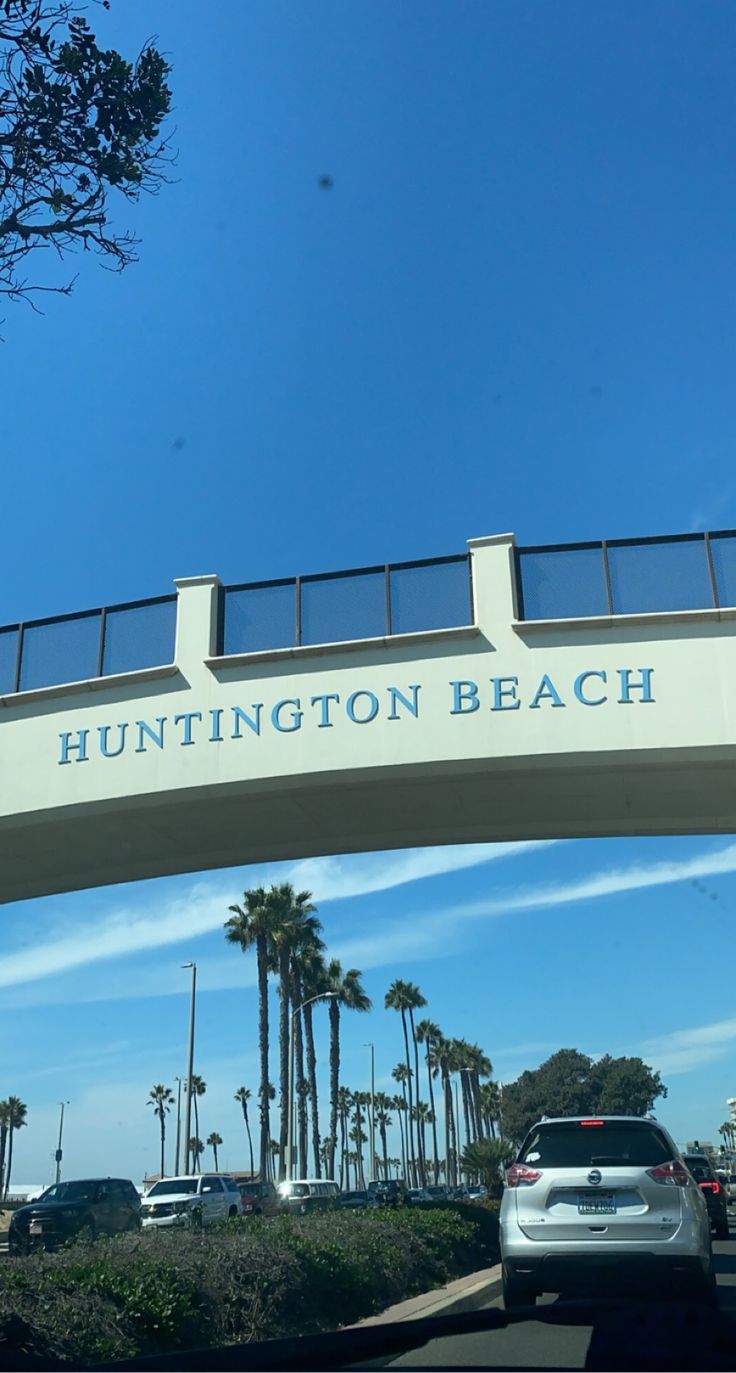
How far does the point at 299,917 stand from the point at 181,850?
4226 centimetres

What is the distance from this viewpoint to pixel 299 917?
5884 centimetres

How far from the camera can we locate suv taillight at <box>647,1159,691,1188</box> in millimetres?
9336

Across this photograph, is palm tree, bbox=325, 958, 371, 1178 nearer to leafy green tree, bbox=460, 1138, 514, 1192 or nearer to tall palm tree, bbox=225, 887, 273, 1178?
tall palm tree, bbox=225, 887, 273, 1178

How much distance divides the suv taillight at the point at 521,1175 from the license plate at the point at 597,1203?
407 millimetres

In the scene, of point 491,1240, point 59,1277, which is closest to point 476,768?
point 59,1277

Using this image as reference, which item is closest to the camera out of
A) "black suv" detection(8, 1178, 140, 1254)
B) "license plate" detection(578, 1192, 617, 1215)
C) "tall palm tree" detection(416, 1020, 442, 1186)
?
"license plate" detection(578, 1192, 617, 1215)

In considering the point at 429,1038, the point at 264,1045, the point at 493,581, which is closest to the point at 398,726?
the point at 493,581

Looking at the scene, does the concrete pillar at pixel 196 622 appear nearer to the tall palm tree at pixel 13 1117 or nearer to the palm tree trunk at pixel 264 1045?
the palm tree trunk at pixel 264 1045

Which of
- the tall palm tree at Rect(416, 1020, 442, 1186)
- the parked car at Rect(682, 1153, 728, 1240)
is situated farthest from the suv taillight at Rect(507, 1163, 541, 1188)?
the tall palm tree at Rect(416, 1020, 442, 1186)

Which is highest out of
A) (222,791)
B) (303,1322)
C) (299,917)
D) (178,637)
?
(299,917)

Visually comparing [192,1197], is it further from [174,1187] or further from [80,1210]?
[80,1210]

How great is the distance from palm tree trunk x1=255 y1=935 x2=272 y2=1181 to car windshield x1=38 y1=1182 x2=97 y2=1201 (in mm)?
24104

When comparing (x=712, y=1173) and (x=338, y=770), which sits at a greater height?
(x=338, y=770)

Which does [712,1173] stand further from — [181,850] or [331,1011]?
[331,1011]
